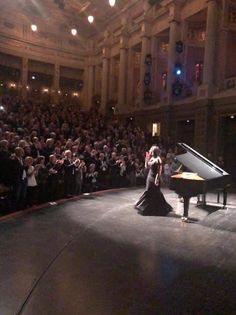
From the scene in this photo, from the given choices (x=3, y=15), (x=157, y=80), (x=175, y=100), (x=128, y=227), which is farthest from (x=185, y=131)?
(x=3, y=15)

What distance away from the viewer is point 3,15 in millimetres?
30156

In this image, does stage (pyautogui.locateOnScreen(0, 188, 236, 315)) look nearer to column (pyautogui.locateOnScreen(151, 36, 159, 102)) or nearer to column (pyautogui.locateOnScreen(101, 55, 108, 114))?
column (pyautogui.locateOnScreen(151, 36, 159, 102))

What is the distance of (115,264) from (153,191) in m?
3.91

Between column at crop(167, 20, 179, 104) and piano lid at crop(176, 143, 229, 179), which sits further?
column at crop(167, 20, 179, 104)

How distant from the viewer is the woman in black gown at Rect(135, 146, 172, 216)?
913 centimetres

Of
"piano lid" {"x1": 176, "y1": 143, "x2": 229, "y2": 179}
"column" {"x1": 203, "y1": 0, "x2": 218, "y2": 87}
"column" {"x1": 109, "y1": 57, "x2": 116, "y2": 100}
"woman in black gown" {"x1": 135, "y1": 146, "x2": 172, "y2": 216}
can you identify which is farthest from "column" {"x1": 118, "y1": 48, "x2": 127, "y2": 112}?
"woman in black gown" {"x1": 135, "y1": 146, "x2": 172, "y2": 216}

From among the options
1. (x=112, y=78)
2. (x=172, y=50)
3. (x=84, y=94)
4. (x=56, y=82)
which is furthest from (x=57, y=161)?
(x=84, y=94)

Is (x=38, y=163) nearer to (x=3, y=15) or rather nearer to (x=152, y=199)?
(x=152, y=199)

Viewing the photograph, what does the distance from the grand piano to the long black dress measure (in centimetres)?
54

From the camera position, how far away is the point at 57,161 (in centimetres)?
1046

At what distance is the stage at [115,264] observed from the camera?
4164 mm

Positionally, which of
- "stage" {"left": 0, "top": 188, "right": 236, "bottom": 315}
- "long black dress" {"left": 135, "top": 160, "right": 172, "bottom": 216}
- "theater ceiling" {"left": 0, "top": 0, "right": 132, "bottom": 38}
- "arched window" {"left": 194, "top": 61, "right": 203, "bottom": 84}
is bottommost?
"stage" {"left": 0, "top": 188, "right": 236, "bottom": 315}

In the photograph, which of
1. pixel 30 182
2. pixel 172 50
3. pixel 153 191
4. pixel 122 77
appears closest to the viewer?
pixel 30 182

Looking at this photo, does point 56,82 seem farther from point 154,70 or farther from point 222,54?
point 222,54
